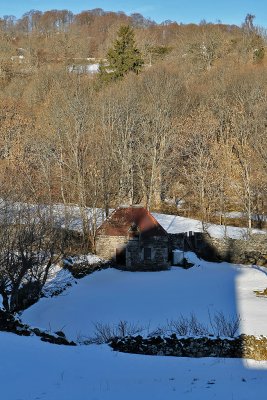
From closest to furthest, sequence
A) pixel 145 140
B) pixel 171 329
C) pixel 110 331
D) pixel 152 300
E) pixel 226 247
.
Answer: pixel 171 329, pixel 110 331, pixel 152 300, pixel 226 247, pixel 145 140

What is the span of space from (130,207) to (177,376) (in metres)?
17.2

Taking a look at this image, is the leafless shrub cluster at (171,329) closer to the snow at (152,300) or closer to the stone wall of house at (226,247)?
the snow at (152,300)

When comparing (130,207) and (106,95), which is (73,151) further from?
(106,95)

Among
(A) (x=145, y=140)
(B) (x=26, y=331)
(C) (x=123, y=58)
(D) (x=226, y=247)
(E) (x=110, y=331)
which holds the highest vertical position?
(C) (x=123, y=58)

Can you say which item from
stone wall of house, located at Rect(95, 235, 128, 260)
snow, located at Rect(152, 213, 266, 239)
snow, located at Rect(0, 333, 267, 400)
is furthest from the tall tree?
snow, located at Rect(0, 333, 267, 400)

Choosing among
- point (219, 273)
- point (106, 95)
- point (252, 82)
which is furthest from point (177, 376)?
point (252, 82)

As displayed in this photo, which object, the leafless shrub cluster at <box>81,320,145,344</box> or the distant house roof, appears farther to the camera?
the distant house roof

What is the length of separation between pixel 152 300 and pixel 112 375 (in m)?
10.3

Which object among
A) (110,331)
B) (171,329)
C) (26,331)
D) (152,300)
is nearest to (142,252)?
(152,300)

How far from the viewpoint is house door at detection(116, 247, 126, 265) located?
25.9m

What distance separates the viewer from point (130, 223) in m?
26.0

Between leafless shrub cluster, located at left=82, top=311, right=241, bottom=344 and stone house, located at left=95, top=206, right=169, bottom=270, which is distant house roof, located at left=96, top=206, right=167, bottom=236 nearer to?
stone house, located at left=95, top=206, right=169, bottom=270

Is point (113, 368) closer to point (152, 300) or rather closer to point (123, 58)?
point (152, 300)

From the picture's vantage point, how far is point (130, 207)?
2700 cm
